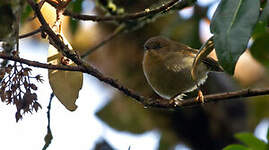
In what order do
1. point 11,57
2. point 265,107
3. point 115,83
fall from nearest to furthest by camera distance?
point 11,57 → point 115,83 → point 265,107

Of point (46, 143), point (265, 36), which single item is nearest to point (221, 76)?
Result: point (265, 36)

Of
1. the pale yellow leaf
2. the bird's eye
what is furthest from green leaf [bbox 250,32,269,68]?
the pale yellow leaf

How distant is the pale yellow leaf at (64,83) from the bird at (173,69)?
1.07 meters

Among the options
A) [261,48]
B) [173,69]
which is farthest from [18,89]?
[261,48]

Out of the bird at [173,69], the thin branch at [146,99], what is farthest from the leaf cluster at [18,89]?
the bird at [173,69]

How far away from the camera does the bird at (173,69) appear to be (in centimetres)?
322

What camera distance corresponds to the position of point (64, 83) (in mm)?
2131

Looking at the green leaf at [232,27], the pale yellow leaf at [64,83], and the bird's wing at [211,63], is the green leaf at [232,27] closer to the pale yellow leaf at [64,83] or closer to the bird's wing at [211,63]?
the pale yellow leaf at [64,83]

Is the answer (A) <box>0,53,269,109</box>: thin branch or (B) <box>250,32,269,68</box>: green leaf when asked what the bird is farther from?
(A) <box>0,53,269,109</box>: thin branch

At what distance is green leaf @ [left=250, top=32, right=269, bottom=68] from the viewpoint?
142 inches

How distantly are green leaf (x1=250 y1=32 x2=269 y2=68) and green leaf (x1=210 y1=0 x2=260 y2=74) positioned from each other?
5.33 feet

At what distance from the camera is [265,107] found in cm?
726

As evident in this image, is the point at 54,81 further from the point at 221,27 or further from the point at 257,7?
the point at 257,7

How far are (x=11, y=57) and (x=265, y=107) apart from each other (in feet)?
19.9
